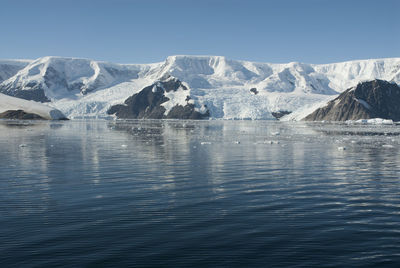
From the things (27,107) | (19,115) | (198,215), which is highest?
(27,107)

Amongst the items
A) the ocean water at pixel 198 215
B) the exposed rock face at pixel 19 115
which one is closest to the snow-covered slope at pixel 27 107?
the exposed rock face at pixel 19 115

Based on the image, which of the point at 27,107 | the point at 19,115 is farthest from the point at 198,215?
the point at 27,107

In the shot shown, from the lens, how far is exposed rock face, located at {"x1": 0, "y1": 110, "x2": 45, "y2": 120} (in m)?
180

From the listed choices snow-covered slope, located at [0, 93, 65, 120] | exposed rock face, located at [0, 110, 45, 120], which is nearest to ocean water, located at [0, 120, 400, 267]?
exposed rock face, located at [0, 110, 45, 120]

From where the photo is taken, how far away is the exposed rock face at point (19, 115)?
180m

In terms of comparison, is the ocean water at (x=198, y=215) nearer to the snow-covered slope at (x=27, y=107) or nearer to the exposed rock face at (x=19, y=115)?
the exposed rock face at (x=19, y=115)

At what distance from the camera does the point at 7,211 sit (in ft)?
57.1

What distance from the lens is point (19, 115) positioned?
597 ft

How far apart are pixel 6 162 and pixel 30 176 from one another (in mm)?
8292

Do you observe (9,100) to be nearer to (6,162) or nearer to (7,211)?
(6,162)

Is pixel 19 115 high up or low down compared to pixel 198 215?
up

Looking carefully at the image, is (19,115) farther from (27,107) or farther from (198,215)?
(198,215)

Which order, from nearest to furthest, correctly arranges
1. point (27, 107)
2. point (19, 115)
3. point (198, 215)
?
point (198, 215) → point (19, 115) → point (27, 107)

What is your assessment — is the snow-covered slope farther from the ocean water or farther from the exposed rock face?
the ocean water
